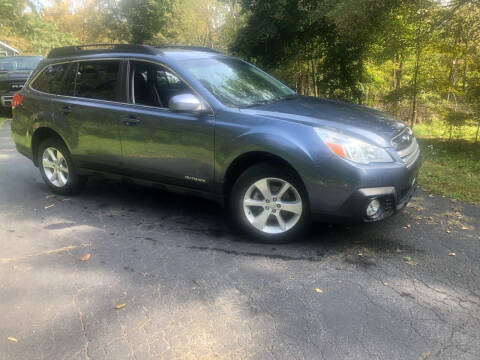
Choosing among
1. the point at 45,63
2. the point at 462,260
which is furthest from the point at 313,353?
the point at 45,63

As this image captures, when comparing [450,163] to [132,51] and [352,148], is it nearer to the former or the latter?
[352,148]

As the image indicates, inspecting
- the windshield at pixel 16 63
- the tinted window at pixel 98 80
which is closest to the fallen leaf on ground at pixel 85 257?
the tinted window at pixel 98 80

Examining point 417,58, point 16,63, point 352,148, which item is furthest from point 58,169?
point 16,63

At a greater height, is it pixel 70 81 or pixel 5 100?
pixel 70 81

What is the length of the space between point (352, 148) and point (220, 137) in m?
1.21

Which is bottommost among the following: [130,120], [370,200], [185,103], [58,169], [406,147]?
[58,169]

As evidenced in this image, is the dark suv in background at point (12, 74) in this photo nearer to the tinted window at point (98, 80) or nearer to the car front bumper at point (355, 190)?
the tinted window at point (98, 80)

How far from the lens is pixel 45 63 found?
5.67 metres

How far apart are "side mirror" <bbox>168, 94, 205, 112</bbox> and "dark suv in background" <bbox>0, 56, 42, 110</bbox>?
37.8ft

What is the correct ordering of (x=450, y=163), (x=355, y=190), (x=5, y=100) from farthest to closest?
(x=5, y=100) → (x=450, y=163) → (x=355, y=190)

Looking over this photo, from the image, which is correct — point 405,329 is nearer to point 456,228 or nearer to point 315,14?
point 456,228

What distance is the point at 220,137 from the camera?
4.13 m

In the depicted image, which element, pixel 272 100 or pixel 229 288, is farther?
pixel 272 100

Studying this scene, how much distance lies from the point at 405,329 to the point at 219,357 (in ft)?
3.87
